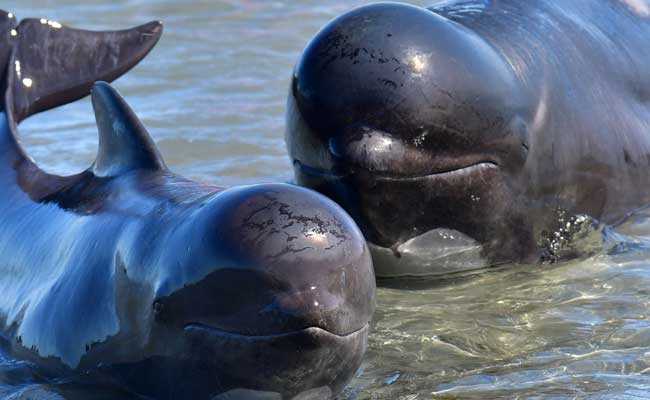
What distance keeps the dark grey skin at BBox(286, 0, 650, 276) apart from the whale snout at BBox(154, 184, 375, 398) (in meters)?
1.23

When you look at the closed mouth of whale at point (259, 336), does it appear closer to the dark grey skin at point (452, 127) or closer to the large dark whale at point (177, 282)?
the large dark whale at point (177, 282)

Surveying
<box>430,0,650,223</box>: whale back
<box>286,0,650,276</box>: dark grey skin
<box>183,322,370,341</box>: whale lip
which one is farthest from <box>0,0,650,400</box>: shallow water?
<box>183,322,370,341</box>: whale lip

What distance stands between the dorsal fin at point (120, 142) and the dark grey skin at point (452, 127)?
0.68 meters

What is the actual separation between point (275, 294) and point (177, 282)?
360 mm

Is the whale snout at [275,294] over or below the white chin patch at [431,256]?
over

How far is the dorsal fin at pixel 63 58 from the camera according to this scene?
6.78m

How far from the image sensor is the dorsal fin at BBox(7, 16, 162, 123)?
6.78 meters

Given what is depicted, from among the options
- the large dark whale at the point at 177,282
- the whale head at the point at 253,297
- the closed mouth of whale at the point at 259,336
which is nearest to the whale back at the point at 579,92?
the large dark whale at the point at 177,282

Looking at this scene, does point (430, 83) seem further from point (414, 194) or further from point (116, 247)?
point (116, 247)

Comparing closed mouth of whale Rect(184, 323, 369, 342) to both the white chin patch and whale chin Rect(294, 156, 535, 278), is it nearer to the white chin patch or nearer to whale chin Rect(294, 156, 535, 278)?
whale chin Rect(294, 156, 535, 278)

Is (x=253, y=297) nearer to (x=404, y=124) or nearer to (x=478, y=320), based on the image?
(x=404, y=124)

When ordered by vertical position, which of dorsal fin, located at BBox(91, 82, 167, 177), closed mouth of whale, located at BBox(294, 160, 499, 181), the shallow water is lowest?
the shallow water

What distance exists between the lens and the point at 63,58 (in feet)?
22.6

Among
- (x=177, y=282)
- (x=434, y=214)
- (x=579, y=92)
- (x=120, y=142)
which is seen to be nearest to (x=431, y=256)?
(x=434, y=214)
